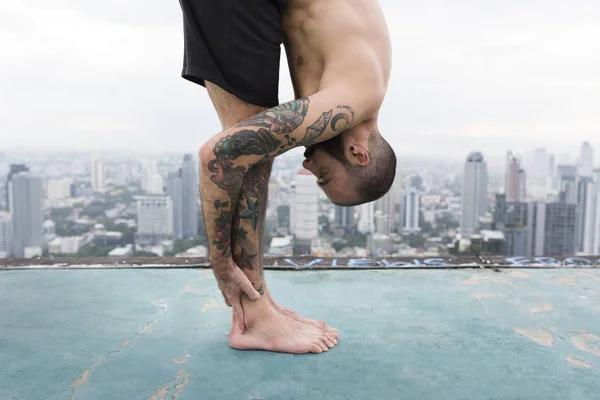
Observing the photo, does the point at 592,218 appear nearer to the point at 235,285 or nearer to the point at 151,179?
the point at 235,285

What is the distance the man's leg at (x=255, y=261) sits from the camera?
2045mm

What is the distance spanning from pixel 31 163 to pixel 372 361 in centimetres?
639

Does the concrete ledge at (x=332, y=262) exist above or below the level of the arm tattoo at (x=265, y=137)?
below

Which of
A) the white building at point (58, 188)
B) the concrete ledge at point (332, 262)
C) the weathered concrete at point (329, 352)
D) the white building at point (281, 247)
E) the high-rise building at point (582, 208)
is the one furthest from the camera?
the white building at point (58, 188)

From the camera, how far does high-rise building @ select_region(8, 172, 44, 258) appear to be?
17.3 feet

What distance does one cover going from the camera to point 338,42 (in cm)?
193

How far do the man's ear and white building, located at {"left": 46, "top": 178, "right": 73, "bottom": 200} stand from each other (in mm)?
5671

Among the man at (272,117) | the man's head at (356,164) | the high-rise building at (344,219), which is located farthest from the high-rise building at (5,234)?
the man's head at (356,164)

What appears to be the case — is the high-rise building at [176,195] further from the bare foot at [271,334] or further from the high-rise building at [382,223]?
the bare foot at [271,334]

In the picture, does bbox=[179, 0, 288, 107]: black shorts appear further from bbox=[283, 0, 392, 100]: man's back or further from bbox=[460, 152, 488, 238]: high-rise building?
bbox=[460, 152, 488, 238]: high-rise building

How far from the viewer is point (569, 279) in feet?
10.8

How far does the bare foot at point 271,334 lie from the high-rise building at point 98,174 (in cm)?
532

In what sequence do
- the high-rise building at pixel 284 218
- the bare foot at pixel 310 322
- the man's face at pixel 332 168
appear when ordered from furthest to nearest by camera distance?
the high-rise building at pixel 284 218, the bare foot at pixel 310 322, the man's face at pixel 332 168

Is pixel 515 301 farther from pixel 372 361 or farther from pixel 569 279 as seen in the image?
pixel 372 361
